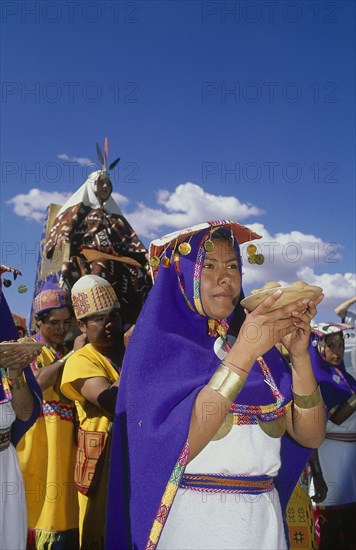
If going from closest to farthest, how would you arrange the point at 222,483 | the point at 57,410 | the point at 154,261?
the point at 222,483
the point at 154,261
the point at 57,410

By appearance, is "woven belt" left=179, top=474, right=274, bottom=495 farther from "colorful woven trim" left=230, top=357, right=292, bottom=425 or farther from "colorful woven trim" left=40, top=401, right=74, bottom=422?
"colorful woven trim" left=40, top=401, right=74, bottom=422

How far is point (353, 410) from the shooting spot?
194 inches

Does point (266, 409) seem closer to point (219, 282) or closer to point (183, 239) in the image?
point (219, 282)

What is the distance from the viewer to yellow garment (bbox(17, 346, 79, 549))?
4.26 meters

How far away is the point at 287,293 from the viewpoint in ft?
6.45

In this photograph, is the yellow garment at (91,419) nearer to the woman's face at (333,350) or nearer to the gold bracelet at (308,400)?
the gold bracelet at (308,400)

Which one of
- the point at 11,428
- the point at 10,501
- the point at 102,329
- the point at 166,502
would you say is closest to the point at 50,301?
the point at 102,329

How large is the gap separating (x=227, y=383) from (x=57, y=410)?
2880 millimetres

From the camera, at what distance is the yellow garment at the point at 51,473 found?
4.26m

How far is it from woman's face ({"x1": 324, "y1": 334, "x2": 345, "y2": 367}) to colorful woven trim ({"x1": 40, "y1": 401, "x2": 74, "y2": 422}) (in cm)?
247

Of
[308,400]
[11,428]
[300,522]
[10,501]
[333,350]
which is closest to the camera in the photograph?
[308,400]

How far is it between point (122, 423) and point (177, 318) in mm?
530

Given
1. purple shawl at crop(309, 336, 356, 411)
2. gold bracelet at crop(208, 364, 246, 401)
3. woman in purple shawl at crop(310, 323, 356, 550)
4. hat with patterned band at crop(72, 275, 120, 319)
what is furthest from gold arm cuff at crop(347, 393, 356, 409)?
gold bracelet at crop(208, 364, 246, 401)

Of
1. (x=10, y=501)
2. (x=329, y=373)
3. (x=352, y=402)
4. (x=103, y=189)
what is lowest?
(x=10, y=501)
